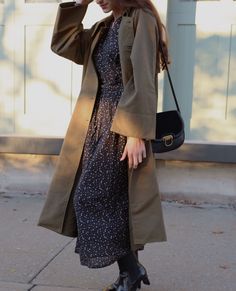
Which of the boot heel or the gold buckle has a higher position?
the gold buckle

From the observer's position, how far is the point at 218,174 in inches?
197

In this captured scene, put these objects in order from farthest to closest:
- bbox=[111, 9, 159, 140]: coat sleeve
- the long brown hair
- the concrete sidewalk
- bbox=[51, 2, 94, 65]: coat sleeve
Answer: the concrete sidewalk, bbox=[51, 2, 94, 65]: coat sleeve, the long brown hair, bbox=[111, 9, 159, 140]: coat sleeve

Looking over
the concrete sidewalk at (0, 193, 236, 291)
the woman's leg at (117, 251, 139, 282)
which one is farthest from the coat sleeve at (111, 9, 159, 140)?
the concrete sidewalk at (0, 193, 236, 291)

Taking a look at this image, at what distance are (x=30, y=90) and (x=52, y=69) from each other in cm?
31

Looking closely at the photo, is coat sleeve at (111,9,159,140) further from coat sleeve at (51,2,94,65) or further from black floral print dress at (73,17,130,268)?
coat sleeve at (51,2,94,65)

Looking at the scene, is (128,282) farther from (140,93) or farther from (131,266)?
(140,93)

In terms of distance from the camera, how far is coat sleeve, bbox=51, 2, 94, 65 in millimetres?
3000

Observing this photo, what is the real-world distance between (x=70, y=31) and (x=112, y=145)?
667 mm

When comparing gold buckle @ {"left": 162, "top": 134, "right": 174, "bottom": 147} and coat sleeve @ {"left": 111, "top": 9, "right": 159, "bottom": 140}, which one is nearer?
coat sleeve @ {"left": 111, "top": 9, "right": 159, "bottom": 140}

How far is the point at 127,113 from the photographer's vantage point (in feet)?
8.73

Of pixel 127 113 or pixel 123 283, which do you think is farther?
pixel 123 283

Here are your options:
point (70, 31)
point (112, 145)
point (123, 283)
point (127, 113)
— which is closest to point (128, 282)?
point (123, 283)

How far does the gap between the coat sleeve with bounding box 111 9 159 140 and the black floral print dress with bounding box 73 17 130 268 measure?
187mm

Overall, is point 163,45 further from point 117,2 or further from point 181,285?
point 181,285
